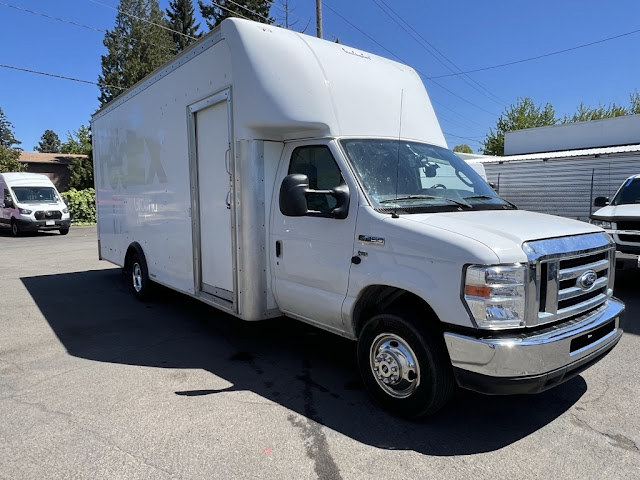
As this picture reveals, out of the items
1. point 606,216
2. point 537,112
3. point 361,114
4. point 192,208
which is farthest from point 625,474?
point 537,112

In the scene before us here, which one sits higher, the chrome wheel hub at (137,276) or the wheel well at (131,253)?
the wheel well at (131,253)

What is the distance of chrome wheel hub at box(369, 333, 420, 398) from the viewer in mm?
3404

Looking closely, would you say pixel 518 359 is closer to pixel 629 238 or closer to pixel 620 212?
pixel 629 238

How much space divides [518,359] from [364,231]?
1.41 m

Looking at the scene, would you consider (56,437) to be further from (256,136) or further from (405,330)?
(256,136)

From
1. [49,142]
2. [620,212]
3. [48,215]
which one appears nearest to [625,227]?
[620,212]

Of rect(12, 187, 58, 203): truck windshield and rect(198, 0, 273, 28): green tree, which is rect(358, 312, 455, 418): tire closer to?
rect(12, 187, 58, 203): truck windshield

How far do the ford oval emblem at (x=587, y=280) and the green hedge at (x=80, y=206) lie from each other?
86.0ft

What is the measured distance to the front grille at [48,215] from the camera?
19016 millimetres

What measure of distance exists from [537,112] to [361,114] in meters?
37.5

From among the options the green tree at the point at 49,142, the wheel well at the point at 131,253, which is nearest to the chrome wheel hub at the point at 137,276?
the wheel well at the point at 131,253

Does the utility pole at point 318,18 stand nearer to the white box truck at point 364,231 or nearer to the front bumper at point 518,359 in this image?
the white box truck at point 364,231

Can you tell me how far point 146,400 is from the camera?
3873mm

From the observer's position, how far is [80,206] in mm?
25109
